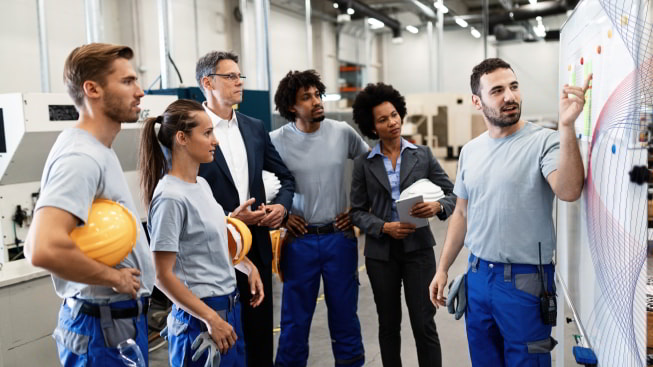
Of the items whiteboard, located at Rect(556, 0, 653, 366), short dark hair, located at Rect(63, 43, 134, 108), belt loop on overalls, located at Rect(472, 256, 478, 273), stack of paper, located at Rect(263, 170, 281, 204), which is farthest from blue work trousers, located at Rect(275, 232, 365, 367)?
short dark hair, located at Rect(63, 43, 134, 108)

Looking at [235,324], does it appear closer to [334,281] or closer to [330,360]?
[334,281]

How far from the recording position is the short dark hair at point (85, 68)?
55.1 inches

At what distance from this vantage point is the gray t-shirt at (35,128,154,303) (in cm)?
126

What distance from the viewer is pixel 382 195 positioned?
2457 mm

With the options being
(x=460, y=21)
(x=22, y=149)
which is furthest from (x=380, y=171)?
(x=460, y=21)

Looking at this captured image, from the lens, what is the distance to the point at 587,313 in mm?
1856

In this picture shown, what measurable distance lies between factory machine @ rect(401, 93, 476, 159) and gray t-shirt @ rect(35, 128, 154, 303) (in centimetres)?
860

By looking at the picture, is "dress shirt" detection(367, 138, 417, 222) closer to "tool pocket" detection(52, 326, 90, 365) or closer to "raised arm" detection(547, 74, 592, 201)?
"raised arm" detection(547, 74, 592, 201)

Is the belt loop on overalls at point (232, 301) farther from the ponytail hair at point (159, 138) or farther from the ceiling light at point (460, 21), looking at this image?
the ceiling light at point (460, 21)

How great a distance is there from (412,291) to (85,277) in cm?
147

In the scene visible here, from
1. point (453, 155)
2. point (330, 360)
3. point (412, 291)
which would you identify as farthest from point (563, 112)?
point (453, 155)

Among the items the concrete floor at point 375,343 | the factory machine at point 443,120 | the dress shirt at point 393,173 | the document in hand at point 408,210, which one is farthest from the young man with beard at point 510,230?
→ the factory machine at point 443,120

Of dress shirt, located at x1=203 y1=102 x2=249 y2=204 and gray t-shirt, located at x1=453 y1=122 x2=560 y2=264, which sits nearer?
gray t-shirt, located at x1=453 y1=122 x2=560 y2=264

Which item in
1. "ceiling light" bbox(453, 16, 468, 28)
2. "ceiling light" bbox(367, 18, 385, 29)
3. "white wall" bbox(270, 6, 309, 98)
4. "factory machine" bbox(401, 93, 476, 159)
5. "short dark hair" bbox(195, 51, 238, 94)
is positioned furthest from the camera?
"ceiling light" bbox(453, 16, 468, 28)
